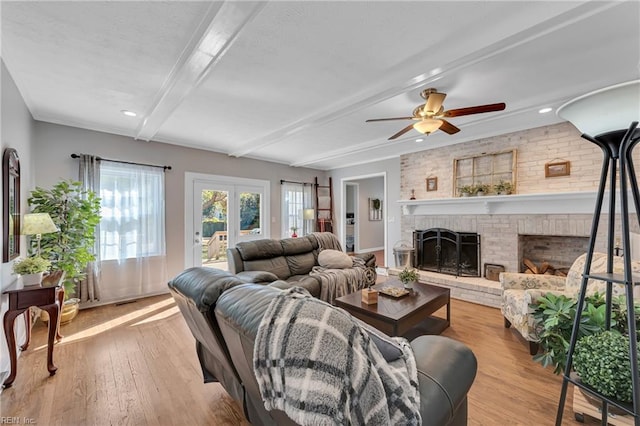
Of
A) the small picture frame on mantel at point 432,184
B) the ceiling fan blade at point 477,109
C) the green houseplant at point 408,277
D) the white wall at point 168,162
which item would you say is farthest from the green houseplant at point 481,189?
the white wall at point 168,162

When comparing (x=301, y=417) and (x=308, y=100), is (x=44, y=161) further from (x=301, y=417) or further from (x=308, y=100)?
(x=301, y=417)

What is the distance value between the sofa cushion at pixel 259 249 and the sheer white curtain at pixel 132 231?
1662 millimetres

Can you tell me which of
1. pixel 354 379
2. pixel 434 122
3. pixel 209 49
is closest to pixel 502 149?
pixel 434 122

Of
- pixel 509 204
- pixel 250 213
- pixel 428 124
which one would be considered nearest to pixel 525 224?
pixel 509 204

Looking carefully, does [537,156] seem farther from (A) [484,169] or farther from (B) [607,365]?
(B) [607,365]

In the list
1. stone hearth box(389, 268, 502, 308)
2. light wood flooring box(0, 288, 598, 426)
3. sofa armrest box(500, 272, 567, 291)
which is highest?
sofa armrest box(500, 272, 567, 291)

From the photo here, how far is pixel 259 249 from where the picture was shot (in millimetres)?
3670

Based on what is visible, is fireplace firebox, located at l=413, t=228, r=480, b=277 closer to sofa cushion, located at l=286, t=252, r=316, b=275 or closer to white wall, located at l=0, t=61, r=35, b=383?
sofa cushion, located at l=286, t=252, r=316, b=275

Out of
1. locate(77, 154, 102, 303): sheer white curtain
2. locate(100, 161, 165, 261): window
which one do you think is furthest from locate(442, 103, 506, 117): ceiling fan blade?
locate(77, 154, 102, 303): sheer white curtain

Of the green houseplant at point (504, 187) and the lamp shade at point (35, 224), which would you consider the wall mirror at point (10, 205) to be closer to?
the lamp shade at point (35, 224)

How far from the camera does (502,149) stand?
4.05 m

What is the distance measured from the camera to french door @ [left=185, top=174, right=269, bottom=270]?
4.79 m

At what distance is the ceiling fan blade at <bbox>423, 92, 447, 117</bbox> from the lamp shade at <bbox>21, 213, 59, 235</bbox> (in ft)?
11.7

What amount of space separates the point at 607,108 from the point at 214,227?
16.8 ft
